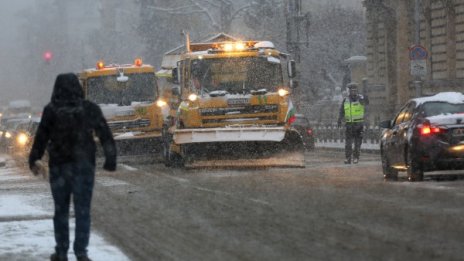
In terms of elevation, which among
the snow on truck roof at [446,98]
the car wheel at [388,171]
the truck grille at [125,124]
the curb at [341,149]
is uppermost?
the snow on truck roof at [446,98]

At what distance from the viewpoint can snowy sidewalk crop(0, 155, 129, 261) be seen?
1208cm

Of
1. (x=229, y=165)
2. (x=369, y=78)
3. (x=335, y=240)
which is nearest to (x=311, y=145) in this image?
(x=229, y=165)

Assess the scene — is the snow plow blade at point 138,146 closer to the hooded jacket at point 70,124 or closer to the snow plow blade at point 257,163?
the snow plow blade at point 257,163

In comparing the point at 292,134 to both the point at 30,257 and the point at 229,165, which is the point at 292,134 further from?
the point at 30,257

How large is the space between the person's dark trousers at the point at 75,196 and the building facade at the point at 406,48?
34707mm

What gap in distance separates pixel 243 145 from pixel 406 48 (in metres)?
29.5

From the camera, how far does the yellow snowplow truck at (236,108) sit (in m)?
26.4

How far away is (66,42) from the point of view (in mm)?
150375

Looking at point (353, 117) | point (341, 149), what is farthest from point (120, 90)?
point (341, 149)

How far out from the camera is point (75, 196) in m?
11.1

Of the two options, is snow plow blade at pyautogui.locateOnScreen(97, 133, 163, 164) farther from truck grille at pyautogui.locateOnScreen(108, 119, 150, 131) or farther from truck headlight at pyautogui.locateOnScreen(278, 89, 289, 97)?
truck headlight at pyautogui.locateOnScreen(278, 89, 289, 97)

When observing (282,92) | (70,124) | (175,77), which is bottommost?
(282,92)

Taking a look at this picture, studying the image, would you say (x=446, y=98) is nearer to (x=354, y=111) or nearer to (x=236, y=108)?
(x=236, y=108)

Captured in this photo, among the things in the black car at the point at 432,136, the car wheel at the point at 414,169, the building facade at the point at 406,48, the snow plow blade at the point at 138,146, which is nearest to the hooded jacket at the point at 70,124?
the black car at the point at 432,136
